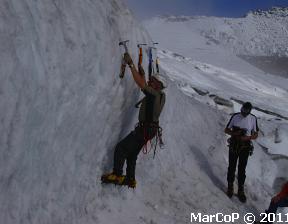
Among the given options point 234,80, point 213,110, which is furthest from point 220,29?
point 213,110

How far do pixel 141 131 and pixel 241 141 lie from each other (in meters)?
3.20

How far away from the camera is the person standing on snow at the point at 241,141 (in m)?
9.74

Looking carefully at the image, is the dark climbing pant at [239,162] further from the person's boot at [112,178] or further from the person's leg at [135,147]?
the person's boot at [112,178]

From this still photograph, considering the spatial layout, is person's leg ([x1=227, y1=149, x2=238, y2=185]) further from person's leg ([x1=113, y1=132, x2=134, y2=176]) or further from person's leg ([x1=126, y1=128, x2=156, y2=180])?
person's leg ([x1=113, y1=132, x2=134, y2=176])

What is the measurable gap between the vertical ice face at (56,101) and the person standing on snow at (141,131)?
33 centimetres

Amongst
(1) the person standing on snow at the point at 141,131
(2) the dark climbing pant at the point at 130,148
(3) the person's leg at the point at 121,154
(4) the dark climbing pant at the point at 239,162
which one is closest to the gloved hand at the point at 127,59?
(1) the person standing on snow at the point at 141,131

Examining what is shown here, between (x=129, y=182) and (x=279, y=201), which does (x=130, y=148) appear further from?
(x=279, y=201)

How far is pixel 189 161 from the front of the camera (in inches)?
427

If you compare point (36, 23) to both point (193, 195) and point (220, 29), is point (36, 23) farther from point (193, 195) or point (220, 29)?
point (220, 29)

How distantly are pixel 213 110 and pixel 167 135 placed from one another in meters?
4.30

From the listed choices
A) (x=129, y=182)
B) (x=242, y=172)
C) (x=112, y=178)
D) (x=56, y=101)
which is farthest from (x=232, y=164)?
(x=56, y=101)

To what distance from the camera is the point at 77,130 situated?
6773 millimetres

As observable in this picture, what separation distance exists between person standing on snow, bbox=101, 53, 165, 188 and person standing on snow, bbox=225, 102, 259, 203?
2919 millimetres

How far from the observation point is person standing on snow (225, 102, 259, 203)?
32.0ft
